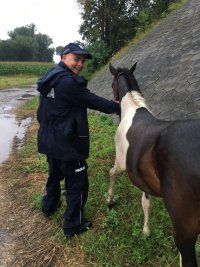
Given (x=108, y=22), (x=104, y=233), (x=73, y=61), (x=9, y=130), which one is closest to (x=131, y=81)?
(x=73, y=61)

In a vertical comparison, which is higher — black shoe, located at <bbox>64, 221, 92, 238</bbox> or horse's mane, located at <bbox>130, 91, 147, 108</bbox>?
horse's mane, located at <bbox>130, 91, 147, 108</bbox>

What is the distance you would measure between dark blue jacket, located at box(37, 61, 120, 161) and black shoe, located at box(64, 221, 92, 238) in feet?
2.81

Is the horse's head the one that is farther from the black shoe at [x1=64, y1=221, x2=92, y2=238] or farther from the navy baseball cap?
the black shoe at [x1=64, y1=221, x2=92, y2=238]

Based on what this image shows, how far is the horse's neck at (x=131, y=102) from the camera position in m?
4.05

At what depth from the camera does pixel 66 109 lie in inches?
162

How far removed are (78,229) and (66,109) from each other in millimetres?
1445

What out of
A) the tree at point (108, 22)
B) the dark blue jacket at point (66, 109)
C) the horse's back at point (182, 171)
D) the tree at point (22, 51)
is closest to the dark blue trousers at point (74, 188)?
the dark blue jacket at point (66, 109)

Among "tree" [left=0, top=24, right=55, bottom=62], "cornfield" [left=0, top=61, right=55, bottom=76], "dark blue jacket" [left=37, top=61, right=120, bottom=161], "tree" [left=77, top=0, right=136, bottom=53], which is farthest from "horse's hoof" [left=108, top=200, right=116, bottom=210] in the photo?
"tree" [left=0, top=24, right=55, bottom=62]

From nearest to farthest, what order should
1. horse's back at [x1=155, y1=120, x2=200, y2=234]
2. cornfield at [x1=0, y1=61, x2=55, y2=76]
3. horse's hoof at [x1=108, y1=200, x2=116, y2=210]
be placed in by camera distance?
horse's back at [x1=155, y1=120, x2=200, y2=234] → horse's hoof at [x1=108, y1=200, x2=116, y2=210] → cornfield at [x1=0, y1=61, x2=55, y2=76]

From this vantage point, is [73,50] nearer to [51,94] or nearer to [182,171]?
[51,94]

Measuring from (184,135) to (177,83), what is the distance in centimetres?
572

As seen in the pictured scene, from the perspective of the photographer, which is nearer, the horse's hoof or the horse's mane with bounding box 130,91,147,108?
the horse's mane with bounding box 130,91,147,108

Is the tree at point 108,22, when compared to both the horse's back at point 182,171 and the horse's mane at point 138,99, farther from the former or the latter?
the horse's back at point 182,171

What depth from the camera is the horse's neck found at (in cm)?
405
